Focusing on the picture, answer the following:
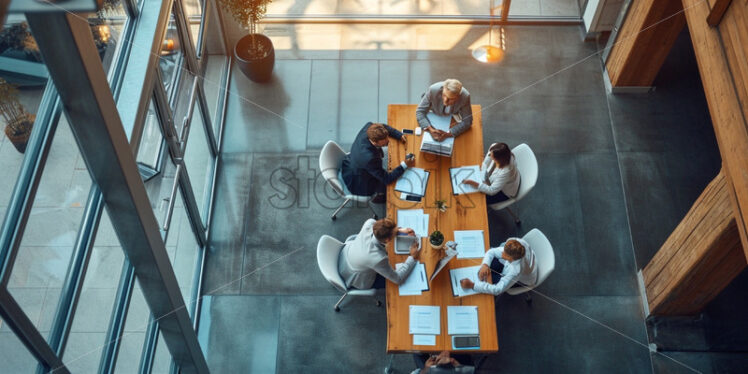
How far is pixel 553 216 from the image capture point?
6102 mm

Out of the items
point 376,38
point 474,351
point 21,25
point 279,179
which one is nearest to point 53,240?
point 21,25

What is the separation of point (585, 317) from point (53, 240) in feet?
14.4

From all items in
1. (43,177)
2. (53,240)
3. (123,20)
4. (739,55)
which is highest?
(123,20)

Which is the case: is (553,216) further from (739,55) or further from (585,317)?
(739,55)

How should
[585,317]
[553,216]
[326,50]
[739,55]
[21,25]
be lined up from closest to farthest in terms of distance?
[21,25], [739,55], [585,317], [553,216], [326,50]

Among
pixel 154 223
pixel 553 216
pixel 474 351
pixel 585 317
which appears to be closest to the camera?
pixel 154 223

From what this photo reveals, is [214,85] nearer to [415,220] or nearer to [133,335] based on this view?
[415,220]

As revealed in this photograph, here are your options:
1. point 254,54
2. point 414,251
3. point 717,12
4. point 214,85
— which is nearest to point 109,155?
point 414,251

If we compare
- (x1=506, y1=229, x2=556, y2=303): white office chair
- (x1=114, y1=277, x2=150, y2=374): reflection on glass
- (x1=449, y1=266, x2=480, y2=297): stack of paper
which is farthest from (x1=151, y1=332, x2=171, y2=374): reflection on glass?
(x1=506, y1=229, x2=556, y2=303): white office chair

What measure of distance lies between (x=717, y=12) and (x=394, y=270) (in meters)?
2.95

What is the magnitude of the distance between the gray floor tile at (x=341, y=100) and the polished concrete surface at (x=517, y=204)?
0.02 m

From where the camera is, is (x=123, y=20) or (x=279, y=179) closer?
(x=123, y=20)

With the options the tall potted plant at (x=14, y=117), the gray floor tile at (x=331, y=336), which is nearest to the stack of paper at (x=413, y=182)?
the gray floor tile at (x=331, y=336)

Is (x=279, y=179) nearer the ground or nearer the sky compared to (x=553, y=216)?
nearer the sky
